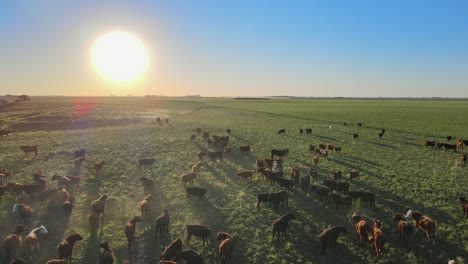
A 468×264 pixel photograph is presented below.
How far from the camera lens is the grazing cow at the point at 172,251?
43.3 feet

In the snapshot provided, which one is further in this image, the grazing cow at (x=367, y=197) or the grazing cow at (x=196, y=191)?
the grazing cow at (x=196, y=191)

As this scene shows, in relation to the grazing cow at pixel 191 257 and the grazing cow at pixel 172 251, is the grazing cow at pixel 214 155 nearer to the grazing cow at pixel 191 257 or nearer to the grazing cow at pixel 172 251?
the grazing cow at pixel 172 251

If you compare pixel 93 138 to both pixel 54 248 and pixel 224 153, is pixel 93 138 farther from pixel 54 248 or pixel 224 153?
pixel 54 248

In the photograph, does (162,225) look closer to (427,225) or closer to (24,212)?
(24,212)

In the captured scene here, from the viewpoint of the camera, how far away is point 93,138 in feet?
128

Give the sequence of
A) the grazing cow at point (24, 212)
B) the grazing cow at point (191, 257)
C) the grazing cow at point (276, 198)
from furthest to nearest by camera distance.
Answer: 1. the grazing cow at point (276, 198)
2. the grazing cow at point (24, 212)
3. the grazing cow at point (191, 257)

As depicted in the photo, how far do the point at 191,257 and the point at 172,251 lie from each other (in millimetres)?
975

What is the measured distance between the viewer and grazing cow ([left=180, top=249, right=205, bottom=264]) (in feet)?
42.1

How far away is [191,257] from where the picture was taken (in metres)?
12.9

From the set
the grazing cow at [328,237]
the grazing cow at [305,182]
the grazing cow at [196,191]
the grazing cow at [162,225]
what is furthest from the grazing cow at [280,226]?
the grazing cow at [305,182]

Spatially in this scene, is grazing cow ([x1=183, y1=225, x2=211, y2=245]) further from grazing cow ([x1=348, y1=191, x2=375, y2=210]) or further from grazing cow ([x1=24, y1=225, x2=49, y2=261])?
grazing cow ([x1=348, y1=191, x2=375, y2=210])

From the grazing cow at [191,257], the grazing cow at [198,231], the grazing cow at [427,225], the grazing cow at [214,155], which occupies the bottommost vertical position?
the grazing cow at [191,257]

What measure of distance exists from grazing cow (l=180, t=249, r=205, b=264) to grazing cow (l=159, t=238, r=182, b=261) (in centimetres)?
25

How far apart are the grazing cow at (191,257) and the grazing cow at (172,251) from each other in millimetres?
251
